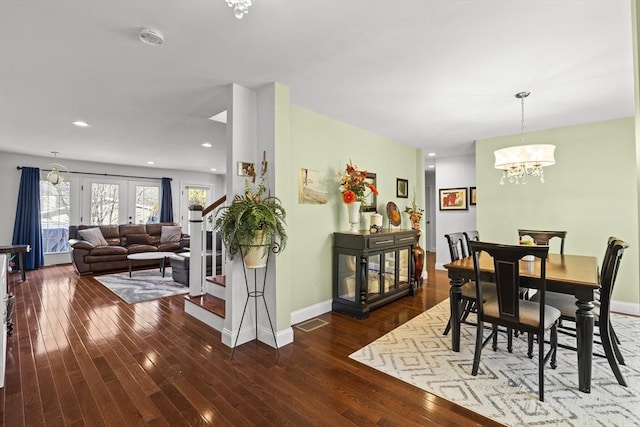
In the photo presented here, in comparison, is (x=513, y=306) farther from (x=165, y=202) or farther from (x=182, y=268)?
(x=165, y=202)

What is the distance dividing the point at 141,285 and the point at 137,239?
2614mm

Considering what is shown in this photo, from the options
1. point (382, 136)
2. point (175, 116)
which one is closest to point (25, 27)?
point (175, 116)

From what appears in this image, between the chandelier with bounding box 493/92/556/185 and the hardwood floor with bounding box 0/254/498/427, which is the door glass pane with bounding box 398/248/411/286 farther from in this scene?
the chandelier with bounding box 493/92/556/185

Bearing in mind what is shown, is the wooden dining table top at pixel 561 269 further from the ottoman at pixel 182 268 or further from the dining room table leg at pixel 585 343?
the ottoman at pixel 182 268

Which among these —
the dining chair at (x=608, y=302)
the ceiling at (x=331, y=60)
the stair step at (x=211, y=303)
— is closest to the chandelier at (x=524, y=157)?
the ceiling at (x=331, y=60)

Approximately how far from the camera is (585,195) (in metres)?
4.04

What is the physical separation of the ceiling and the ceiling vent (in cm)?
4

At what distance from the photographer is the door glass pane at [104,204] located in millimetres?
7371

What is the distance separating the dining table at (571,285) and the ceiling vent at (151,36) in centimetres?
292

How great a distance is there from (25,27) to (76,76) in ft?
2.47

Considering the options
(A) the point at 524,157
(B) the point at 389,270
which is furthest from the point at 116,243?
(A) the point at 524,157

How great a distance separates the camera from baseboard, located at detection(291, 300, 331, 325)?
3.32 metres

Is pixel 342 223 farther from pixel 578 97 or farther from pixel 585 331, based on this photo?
pixel 578 97

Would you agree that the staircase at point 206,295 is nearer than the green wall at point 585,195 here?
Yes
